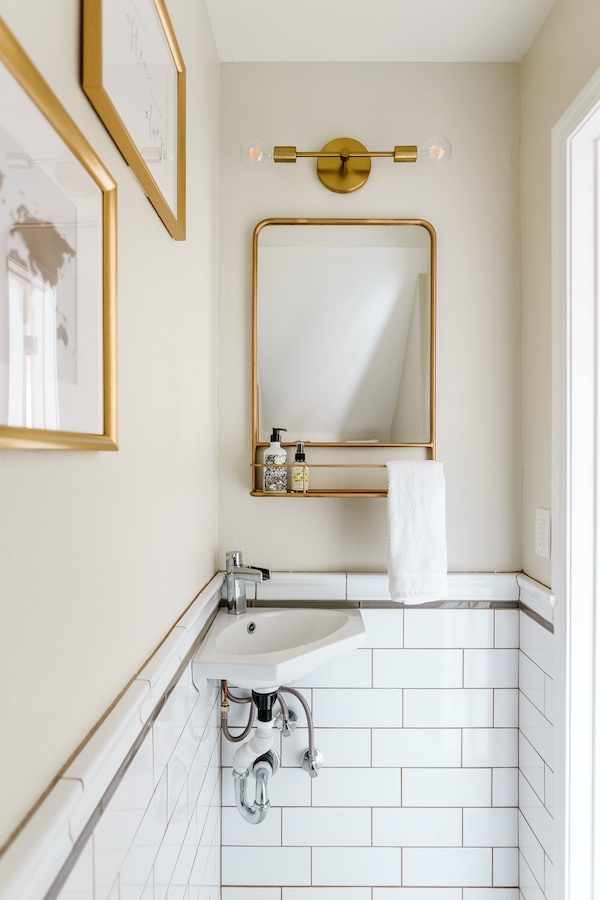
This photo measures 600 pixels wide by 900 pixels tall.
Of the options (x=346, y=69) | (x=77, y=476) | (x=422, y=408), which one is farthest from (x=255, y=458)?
(x=346, y=69)

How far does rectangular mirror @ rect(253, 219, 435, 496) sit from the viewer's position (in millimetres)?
1674

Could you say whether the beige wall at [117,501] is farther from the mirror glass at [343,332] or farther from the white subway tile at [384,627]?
the white subway tile at [384,627]

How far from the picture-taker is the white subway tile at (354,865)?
165 centimetres

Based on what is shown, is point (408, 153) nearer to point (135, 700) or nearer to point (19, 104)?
point (19, 104)

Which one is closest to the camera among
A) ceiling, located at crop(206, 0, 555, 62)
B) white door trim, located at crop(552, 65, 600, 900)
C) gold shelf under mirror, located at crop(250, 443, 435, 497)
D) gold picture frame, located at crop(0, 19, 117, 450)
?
gold picture frame, located at crop(0, 19, 117, 450)

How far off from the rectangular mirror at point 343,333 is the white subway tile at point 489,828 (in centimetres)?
104

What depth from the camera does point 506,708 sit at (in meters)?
1.67

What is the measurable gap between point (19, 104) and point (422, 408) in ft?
4.37

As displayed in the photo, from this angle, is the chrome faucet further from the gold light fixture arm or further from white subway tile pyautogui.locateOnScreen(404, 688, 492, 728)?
the gold light fixture arm

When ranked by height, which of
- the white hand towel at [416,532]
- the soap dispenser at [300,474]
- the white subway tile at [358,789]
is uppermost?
the soap dispenser at [300,474]

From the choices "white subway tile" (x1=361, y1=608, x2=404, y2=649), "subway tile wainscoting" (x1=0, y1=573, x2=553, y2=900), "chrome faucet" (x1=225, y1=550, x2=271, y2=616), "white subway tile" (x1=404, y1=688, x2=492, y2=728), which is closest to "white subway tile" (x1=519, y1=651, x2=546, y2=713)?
"subway tile wainscoting" (x1=0, y1=573, x2=553, y2=900)

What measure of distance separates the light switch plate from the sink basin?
1.65ft

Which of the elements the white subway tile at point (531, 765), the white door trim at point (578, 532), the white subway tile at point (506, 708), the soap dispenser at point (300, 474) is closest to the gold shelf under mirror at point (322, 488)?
the soap dispenser at point (300, 474)

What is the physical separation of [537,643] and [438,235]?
1.15m
